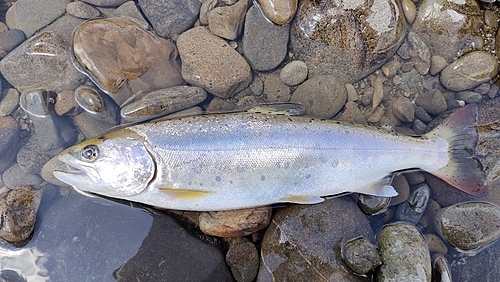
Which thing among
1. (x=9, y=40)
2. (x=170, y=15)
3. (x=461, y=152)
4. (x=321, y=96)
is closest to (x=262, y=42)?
(x=321, y=96)

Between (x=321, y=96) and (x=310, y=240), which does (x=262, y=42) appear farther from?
(x=310, y=240)

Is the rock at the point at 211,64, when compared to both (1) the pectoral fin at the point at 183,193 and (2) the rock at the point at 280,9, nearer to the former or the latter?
(2) the rock at the point at 280,9

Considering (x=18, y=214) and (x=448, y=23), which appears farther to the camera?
(x=448, y=23)

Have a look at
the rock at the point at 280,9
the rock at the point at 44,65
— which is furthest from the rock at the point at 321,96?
the rock at the point at 44,65

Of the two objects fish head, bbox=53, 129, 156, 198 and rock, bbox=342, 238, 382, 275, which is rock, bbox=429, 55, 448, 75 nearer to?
rock, bbox=342, 238, 382, 275

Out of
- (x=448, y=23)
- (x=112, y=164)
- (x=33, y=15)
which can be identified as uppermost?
(x=448, y=23)

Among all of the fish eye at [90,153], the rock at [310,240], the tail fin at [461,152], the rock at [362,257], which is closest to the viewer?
the fish eye at [90,153]

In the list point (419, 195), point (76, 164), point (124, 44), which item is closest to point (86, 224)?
point (76, 164)
